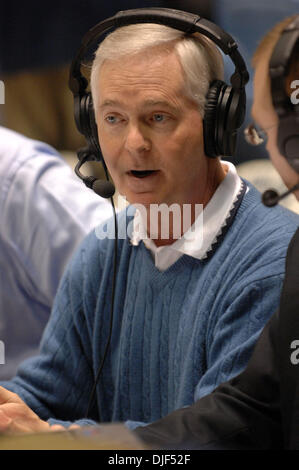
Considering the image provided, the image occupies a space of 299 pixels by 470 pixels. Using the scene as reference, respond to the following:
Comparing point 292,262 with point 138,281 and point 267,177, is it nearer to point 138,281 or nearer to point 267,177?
point 267,177

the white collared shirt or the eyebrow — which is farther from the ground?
the eyebrow

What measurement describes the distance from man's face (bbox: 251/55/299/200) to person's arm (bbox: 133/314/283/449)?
0.62 feet

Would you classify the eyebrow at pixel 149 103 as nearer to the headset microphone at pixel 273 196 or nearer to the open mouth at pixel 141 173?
the open mouth at pixel 141 173

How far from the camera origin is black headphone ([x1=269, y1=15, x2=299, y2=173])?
2.71 feet

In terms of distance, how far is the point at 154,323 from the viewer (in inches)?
42.6

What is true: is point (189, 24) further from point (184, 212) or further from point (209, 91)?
point (184, 212)

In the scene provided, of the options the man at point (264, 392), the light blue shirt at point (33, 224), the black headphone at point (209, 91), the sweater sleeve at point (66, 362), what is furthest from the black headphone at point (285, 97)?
the light blue shirt at point (33, 224)

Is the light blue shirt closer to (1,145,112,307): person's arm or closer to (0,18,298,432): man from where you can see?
(1,145,112,307): person's arm

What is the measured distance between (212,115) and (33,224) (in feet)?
1.99

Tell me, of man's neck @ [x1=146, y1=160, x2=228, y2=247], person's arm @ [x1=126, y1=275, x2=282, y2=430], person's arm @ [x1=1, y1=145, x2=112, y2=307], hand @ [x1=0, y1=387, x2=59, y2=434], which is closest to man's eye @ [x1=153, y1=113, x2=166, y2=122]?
man's neck @ [x1=146, y1=160, x2=228, y2=247]

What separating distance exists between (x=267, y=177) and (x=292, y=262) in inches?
4.7

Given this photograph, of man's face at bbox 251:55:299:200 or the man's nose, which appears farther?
the man's nose

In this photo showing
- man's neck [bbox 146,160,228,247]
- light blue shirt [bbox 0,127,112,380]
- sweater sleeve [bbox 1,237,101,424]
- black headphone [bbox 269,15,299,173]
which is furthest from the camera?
light blue shirt [bbox 0,127,112,380]

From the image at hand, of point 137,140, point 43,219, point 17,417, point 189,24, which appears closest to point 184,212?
point 137,140
